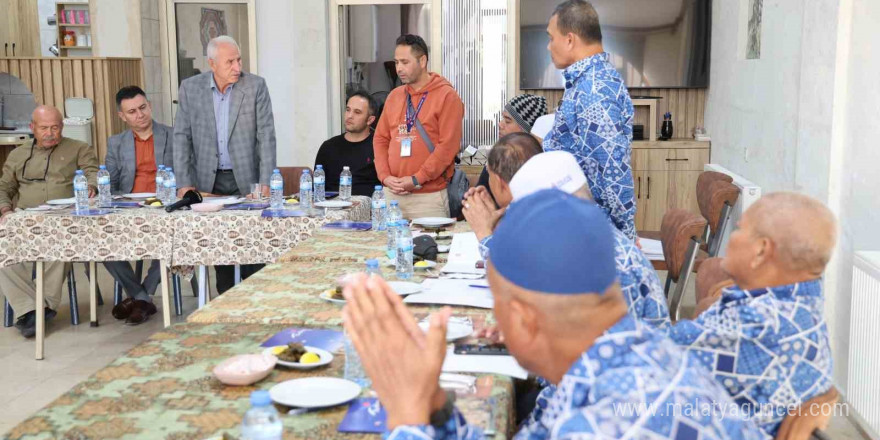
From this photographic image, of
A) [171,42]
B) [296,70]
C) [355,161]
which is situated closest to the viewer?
[355,161]

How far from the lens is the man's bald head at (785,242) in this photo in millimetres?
1962

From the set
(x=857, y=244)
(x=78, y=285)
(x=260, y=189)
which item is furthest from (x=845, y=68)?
(x=78, y=285)

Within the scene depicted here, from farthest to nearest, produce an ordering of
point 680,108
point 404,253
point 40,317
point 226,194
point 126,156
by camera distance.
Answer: point 680,108 < point 126,156 < point 226,194 < point 40,317 < point 404,253

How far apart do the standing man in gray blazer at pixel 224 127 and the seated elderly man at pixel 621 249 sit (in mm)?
3252

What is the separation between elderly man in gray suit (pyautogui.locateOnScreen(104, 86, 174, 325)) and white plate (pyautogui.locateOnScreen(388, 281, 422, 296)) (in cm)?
335

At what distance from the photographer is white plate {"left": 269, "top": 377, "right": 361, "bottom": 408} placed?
1897mm

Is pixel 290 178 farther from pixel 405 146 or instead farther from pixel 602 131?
pixel 602 131

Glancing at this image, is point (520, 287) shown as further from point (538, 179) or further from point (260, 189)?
point (260, 189)

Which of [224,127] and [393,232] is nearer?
[393,232]

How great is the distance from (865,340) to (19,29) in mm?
12276

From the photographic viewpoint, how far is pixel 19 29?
498 inches

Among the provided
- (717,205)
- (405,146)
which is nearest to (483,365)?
(717,205)

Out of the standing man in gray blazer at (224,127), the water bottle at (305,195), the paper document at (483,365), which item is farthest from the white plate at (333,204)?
the paper document at (483,365)

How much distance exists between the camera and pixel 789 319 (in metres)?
1.93
